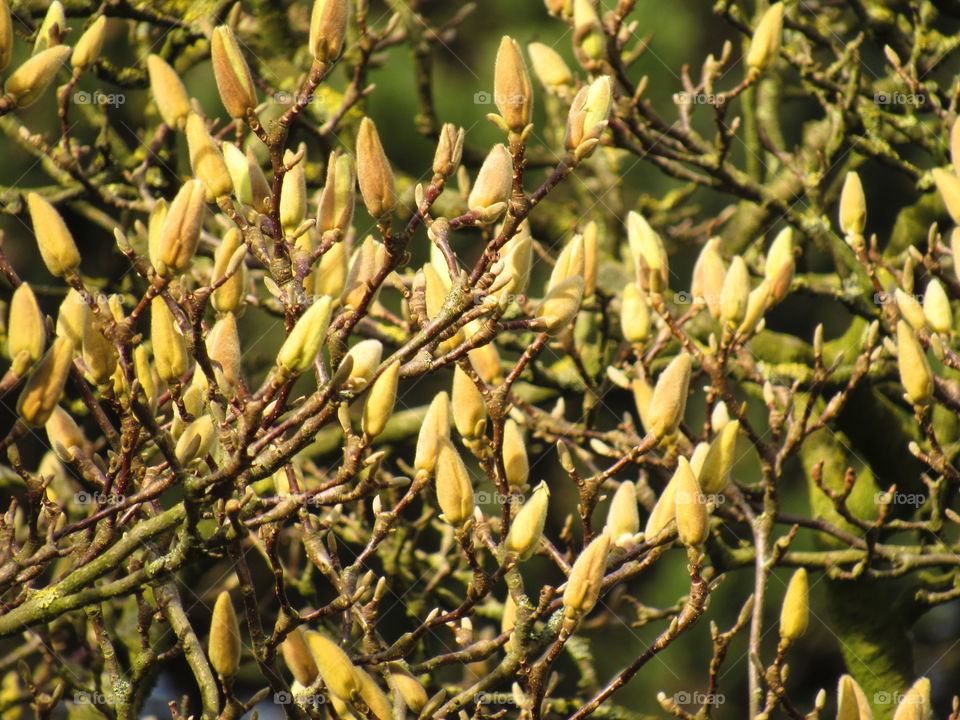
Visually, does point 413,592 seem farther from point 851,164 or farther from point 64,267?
point 64,267

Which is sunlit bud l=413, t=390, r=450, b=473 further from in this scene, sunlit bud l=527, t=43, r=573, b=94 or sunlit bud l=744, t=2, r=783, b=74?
sunlit bud l=744, t=2, r=783, b=74

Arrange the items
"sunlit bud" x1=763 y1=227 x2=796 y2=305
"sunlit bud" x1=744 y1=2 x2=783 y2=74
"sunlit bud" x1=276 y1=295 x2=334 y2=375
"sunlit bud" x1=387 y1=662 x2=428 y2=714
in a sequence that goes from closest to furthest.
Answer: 1. "sunlit bud" x1=276 y1=295 x2=334 y2=375
2. "sunlit bud" x1=387 y1=662 x2=428 y2=714
3. "sunlit bud" x1=763 y1=227 x2=796 y2=305
4. "sunlit bud" x1=744 y1=2 x2=783 y2=74

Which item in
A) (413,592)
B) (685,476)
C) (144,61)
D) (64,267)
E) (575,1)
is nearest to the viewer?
(64,267)

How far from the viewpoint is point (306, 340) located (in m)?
0.86

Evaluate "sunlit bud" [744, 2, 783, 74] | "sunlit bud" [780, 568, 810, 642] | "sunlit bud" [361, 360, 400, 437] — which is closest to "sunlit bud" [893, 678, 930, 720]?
"sunlit bud" [780, 568, 810, 642]

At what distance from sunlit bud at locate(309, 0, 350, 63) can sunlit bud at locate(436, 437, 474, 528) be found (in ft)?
1.39

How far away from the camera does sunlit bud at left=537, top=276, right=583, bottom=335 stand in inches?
38.7

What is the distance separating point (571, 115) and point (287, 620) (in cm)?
57

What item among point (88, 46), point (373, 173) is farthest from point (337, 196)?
point (88, 46)

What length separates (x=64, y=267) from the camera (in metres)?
0.92

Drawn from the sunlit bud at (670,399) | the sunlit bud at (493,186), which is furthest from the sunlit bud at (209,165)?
the sunlit bud at (670,399)

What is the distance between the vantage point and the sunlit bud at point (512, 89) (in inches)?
36.6

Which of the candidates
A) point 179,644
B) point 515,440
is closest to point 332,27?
point 515,440

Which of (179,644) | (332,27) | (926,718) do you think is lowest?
(926,718)
